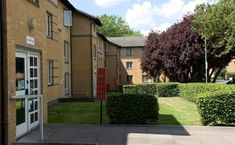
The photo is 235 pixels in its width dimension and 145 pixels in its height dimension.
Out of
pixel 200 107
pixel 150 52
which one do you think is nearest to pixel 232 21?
pixel 200 107

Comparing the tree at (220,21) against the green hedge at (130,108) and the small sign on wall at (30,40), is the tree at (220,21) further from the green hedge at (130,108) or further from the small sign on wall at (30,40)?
the small sign on wall at (30,40)

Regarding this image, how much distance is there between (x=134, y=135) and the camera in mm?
11852

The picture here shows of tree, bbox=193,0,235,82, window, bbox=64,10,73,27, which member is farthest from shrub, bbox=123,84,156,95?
window, bbox=64,10,73,27

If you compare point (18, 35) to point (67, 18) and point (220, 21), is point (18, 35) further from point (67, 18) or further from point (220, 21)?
point (67, 18)

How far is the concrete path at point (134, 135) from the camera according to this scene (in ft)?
35.4

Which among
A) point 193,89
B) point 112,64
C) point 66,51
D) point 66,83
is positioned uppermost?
point 112,64

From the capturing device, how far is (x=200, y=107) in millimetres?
14266

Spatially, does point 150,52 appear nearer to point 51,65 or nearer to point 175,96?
point 175,96

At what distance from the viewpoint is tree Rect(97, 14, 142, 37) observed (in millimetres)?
111500

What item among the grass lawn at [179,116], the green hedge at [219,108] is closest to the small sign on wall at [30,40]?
the grass lawn at [179,116]

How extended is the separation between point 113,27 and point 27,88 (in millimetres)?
101947

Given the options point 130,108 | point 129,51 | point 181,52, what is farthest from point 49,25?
point 129,51

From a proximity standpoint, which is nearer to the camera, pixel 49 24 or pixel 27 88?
pixel 27 88

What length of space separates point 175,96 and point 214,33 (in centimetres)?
875
